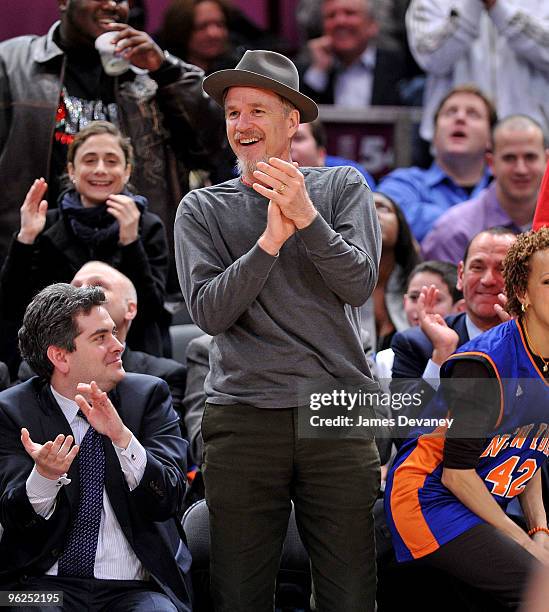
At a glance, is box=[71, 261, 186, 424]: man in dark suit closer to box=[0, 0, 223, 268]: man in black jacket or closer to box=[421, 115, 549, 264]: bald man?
box=[0, 0, 223, 268]: man in black jacket

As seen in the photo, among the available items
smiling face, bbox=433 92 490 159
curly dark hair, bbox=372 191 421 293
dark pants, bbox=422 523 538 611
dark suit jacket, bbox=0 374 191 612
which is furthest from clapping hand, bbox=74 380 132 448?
smiling face, bbox=433 92 490 159

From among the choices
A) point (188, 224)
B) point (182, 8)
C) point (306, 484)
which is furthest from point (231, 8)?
point (306, 484)

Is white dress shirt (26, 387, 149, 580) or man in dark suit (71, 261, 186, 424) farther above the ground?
man in dark suit (71, 261, 186, 424)

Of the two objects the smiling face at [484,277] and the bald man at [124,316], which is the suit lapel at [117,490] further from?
Answer: the smiling face at [484,277]

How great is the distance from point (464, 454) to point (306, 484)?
1.62 ft

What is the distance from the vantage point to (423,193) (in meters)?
Result: 5.70

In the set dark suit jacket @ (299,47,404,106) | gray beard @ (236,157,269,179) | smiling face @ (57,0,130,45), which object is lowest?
gray beard @ (236,157,269,179)

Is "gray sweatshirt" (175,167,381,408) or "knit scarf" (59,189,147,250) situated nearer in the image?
"gray sweatshirt" (175,167,381,408)

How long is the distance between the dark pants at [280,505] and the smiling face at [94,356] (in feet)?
1.45

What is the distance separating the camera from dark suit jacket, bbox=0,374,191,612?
3.11m

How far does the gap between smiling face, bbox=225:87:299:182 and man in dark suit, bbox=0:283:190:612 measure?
636 millimetres

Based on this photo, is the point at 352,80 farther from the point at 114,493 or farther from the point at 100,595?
the point at 100,595

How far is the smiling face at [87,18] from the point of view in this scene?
4.58 meters

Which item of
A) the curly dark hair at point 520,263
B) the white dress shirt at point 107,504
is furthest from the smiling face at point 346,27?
the white dress shirt at point 107,504
